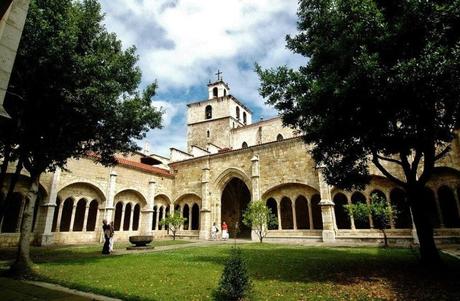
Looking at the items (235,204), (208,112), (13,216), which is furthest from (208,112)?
(13,216)

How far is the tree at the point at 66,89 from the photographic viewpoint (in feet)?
23.3

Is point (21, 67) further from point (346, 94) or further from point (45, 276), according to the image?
point (346, 94)

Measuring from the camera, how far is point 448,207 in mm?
15742

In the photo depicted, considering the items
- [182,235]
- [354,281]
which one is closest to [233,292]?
[354,281]

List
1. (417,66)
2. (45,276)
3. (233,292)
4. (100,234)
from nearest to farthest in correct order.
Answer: (233,292)
(417,66)
(45,276)
(100,234)

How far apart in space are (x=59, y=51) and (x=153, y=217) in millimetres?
19032

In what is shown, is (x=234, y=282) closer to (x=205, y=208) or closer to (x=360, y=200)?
(x=360, y=200)

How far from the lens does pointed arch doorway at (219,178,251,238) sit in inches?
1009

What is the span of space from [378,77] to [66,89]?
813cm

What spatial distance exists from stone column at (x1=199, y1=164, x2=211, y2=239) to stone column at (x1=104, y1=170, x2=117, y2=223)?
277 inches

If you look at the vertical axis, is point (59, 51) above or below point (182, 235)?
above

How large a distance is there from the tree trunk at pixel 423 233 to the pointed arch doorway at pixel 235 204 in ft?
60.8

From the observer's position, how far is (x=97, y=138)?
9820 mm

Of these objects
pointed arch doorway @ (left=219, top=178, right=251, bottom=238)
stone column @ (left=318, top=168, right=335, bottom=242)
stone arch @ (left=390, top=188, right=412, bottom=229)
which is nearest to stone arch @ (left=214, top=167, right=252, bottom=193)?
pointed arch doorway @ (left=219, top=178, right=251, bottom=238)
